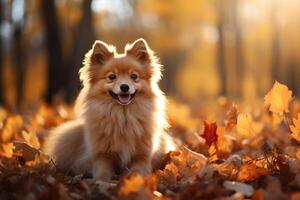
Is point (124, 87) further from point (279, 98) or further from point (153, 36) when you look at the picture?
point (153, 36)

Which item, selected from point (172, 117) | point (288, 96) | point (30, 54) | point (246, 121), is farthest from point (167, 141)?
point (30, 54)

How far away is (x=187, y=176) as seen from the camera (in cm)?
482

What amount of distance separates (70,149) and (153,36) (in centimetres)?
2769

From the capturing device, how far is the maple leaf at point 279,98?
16.2 ft

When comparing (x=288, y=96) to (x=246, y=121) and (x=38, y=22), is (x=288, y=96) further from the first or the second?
(x=38, y=22)

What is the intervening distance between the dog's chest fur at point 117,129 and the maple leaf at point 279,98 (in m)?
1.35

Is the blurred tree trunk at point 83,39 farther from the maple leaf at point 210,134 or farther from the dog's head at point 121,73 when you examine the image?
the maple leaf at point 210,134

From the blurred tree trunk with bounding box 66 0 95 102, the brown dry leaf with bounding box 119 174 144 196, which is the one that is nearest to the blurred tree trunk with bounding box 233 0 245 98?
the blurred tree trunk with bounding box 66 0 95 102

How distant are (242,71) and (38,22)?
38.2ft

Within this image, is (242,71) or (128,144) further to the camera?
(242,71)

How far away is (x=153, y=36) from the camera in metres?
33.5

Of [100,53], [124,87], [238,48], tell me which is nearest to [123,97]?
[124,87]

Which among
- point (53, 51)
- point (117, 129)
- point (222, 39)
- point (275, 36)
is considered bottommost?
point (117, 129)

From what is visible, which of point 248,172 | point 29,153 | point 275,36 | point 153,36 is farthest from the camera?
point 153,36
